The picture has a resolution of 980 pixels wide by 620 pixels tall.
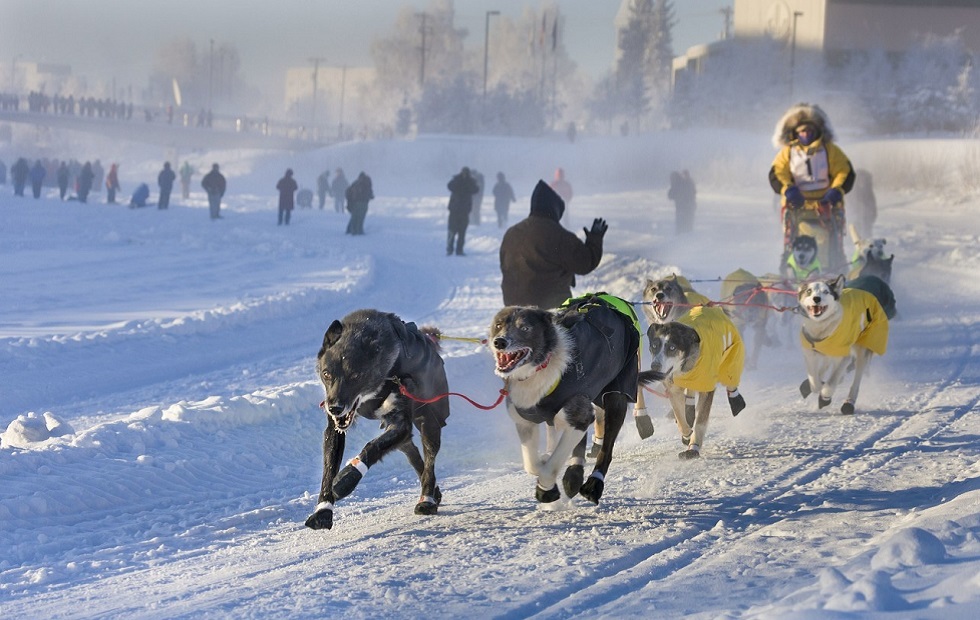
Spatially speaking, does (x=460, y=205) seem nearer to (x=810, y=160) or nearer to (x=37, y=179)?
(x=810, y=160)

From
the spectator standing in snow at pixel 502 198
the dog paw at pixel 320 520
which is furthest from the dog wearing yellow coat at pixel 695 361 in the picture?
the spectator standing in snow at pixel 502 198

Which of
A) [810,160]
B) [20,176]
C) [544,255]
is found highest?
[810,160]

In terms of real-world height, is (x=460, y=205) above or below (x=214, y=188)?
below

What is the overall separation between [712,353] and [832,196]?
4535mm

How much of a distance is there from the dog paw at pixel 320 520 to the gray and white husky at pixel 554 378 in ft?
3.14

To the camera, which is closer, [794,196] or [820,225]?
[794,196]

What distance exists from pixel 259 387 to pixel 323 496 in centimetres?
445

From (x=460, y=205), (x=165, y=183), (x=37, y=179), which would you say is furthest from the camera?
(x=37, y=179)

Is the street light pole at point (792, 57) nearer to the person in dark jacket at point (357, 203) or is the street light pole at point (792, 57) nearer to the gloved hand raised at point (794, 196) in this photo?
the person in dark jacket at point (357, 203)

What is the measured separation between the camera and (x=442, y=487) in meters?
6.91

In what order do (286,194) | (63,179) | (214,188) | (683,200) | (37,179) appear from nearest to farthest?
(683,200), (286,194), (214,188), (37,179), (63,179)

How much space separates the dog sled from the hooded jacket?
122mm

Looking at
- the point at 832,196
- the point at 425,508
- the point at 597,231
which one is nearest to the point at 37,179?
the point at 832,196

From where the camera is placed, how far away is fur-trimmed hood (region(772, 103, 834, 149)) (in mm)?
11352
